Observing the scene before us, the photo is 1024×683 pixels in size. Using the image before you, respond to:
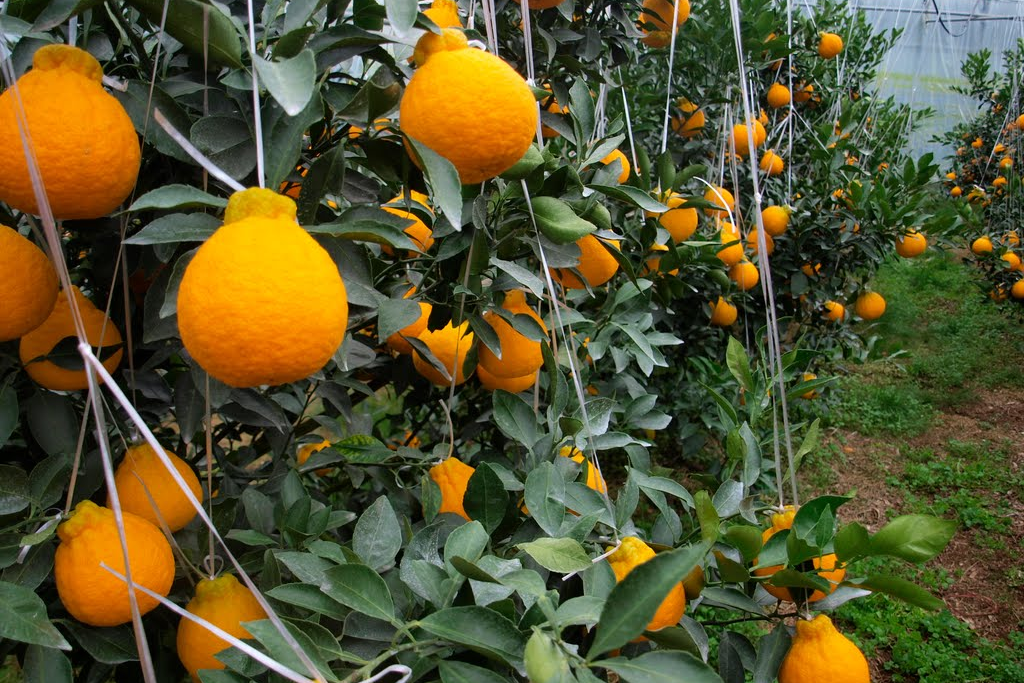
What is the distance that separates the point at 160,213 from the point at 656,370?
2032 mm

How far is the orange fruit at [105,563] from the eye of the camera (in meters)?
0.62

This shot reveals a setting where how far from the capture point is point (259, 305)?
18.0 inches

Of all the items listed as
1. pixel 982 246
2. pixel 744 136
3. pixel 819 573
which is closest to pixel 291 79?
pixel 819 573

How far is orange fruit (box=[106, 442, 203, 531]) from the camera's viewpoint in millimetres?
701

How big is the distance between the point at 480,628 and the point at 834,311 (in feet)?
9.22

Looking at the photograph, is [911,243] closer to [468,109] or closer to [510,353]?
[510,353]

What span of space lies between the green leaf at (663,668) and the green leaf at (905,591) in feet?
0.75

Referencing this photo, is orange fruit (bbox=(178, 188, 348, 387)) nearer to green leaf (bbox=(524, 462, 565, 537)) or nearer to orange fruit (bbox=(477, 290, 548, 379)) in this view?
green leaf (bbox=(524, 462, 565, 537))

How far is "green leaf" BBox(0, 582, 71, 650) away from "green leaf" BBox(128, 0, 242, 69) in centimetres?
47

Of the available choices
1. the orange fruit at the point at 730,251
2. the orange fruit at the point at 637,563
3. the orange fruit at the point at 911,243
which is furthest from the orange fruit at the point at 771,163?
the orange fruit at the point at 637,563

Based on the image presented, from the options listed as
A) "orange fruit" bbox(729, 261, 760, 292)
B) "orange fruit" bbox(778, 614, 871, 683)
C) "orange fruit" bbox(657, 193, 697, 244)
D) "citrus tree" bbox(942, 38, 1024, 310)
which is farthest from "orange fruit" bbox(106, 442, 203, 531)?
"citrus tree" bbox(942, 38, 1024, 310)

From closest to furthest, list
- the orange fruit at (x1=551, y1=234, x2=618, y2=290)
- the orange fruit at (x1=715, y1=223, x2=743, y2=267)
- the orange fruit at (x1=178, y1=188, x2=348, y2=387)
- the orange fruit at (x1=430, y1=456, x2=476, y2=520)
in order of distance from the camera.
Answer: the orange fruit at (x1=178, y1=188, x2=348, y2=387), the orange fruit at (x1=430, y1=456, x2=476, y2=520), the orange fruit at (x1=551, y1=234, x2=618, y2=290), the orange fruit at (x1=715, y1=223, x2=743, y2=267)

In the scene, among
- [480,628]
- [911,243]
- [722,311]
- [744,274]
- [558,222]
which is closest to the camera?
[480,628]

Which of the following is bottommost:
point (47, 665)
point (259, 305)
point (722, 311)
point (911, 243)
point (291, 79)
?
point (722, 311)
